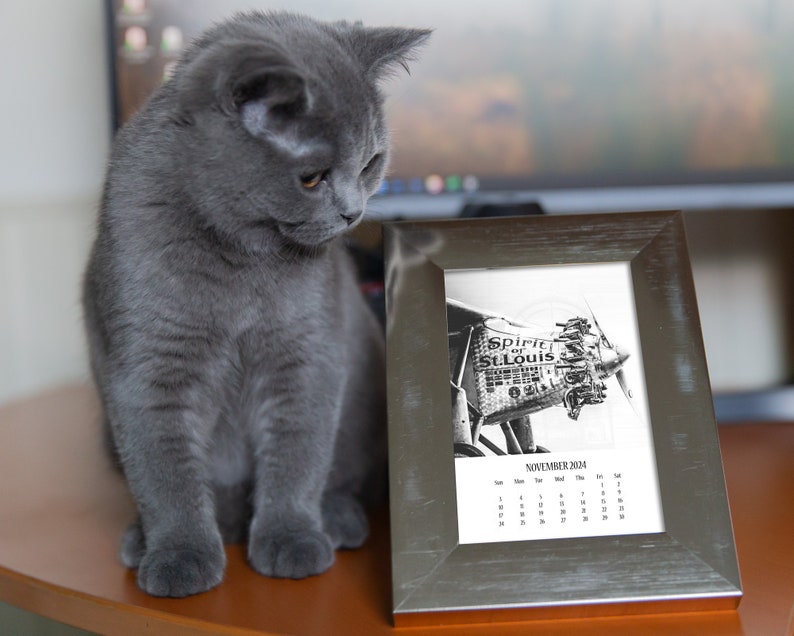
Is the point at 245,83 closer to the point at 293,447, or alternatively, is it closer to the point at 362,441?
the point at 293,447

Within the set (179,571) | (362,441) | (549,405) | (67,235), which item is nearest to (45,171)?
(67,235)

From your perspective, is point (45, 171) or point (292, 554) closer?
point (292, 554)

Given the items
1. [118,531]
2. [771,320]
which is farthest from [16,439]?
[771,320]

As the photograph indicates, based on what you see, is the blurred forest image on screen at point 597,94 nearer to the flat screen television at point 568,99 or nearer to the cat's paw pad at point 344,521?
the flat screen television at point 568,99

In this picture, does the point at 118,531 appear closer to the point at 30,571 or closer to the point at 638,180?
the point at 30,571

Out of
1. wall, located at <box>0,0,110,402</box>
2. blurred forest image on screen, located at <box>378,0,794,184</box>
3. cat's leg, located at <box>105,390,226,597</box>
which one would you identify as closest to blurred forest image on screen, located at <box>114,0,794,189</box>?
blurred forest image on screen, located at <box>378,0,794,184</box>

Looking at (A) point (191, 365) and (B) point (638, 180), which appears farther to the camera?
(B) point (638, 180)

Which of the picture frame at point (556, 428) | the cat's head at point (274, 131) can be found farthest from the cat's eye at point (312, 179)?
the picture frame at point (556, 428)
